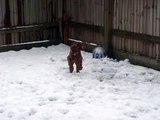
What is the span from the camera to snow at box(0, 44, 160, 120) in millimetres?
6098

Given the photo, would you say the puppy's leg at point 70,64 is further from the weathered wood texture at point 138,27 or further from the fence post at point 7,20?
the fence post at point 7,20

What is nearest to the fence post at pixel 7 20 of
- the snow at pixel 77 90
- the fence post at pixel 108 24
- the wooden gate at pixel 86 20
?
the snow at pixel 77 90

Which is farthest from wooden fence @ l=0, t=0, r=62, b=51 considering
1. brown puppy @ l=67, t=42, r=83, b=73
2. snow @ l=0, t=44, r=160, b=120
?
brown puppy @ l=67, t=42, r=83, b=73

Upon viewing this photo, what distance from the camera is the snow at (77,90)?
6098 mm

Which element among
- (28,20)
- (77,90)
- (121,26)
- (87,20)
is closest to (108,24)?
(121,26)

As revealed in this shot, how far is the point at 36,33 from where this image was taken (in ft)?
37.6

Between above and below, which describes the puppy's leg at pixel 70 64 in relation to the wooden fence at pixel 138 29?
below

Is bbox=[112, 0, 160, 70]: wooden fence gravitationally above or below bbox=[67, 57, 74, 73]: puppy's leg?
above

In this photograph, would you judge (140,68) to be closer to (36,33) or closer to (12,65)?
(12,65)

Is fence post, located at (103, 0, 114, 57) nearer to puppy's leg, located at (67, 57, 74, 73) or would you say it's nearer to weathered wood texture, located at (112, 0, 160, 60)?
weathered wood texture, located at (112, 0, 160, 60)

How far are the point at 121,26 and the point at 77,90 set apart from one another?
2.97 m

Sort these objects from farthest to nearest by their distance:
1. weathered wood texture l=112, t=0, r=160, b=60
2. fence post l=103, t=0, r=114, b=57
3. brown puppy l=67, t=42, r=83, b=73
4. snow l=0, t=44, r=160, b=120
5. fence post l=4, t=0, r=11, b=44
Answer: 1. fence post l=4, t=0, r=11, b=44
2. fence post l=103, t=0, r=114, b=57
3. weathered wood texture l=112, t=0, r=160, b=60
4. brown puppy l=67, t=42, r=83, b=73
5. snow l=0, t=44, r=160, b=120

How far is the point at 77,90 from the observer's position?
287 inches

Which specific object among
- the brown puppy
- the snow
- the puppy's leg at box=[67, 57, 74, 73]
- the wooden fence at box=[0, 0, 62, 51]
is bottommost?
the snow
